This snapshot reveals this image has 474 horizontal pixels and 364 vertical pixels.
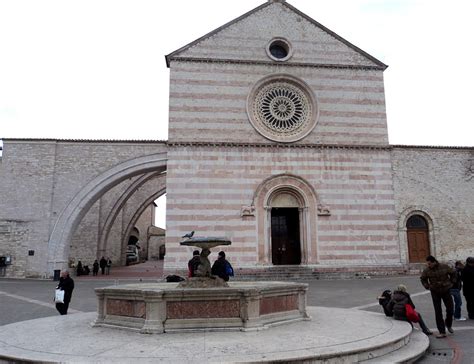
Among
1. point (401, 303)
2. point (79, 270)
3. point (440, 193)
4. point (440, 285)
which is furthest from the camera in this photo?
point (79, 270)

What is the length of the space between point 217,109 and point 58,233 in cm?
1054

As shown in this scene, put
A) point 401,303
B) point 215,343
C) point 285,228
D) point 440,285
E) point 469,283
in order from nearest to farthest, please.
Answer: point 215,343 → point 440,285 → point 401,303 → point 469,283 → point 285,228

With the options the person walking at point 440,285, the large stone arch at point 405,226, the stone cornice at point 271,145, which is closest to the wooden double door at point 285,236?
the stone cornice at point 271,145

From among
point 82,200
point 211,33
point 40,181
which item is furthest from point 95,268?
point 211,33

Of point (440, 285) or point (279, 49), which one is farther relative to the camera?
point (279, 49)

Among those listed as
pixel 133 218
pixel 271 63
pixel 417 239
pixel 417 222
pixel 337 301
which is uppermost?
pixel 271 63

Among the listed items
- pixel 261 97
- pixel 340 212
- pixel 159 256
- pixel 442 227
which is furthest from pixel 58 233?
pixel 159 256

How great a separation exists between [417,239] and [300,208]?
691cm

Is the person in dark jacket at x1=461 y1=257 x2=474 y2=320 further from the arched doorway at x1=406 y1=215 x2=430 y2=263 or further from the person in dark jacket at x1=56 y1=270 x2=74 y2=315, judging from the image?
the arched doorway at x1=406 y1=215 x2=430 y2=263

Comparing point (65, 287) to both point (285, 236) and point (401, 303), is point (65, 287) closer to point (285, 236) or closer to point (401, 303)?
point (401, 303)

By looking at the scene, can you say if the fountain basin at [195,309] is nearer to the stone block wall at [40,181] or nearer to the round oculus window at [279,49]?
the stone block wall at [40,181]

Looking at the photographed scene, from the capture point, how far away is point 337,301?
13312 millimetres

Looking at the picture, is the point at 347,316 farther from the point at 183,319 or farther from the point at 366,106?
the point at 366,106

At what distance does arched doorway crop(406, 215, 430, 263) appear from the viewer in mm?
22969
